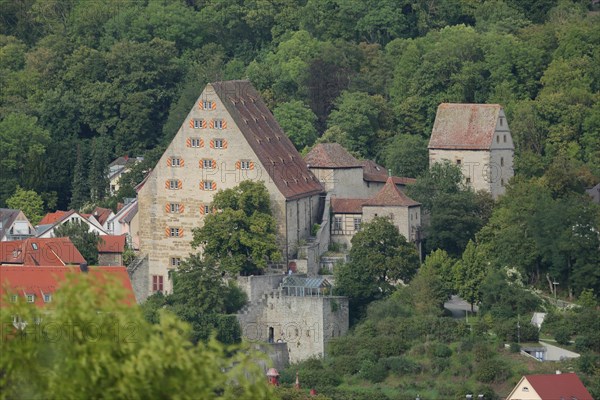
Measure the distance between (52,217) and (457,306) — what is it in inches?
903

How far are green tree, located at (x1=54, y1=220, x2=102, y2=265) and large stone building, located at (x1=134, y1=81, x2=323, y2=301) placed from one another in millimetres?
4299

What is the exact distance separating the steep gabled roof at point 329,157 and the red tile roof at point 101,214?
38.7 feet

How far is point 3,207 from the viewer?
10081 centimetres

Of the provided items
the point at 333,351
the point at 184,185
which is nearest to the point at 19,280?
the point at 184,185

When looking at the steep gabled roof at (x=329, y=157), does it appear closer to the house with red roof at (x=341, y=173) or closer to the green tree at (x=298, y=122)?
the house with red roof at (x=341, y=173)

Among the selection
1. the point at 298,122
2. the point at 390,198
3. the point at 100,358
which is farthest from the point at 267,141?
the point at 100,358

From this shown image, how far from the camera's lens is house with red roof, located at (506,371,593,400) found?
235 feet

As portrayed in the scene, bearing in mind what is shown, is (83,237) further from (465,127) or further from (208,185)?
(465,127)

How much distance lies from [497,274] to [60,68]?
125 feet

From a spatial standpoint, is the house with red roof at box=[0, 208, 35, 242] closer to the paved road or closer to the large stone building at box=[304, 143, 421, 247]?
the large stone building at box=[304, 143, 421, 247]

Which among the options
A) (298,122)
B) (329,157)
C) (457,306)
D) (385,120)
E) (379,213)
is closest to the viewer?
(457,306)

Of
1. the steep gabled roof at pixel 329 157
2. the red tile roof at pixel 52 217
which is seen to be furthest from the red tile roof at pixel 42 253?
the steep gabled roof at pixel 329 157

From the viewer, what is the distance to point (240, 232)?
78.2 m

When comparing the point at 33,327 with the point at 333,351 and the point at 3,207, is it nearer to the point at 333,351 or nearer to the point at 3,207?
the point at 333,351
